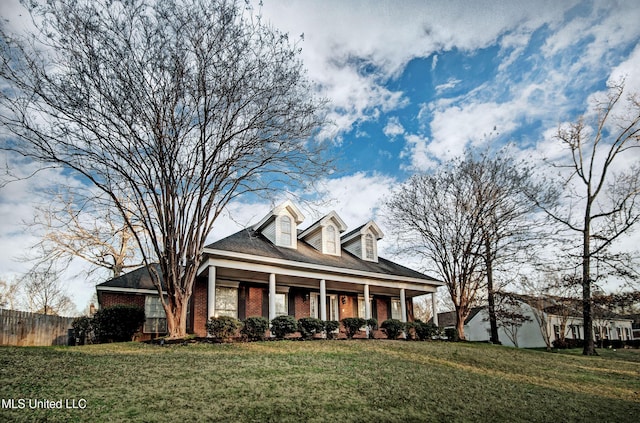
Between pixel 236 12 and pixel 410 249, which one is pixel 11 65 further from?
pixel 410 249

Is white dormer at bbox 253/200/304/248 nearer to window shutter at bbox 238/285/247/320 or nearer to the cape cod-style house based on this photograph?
the cape cod-style house

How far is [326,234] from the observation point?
21.6m

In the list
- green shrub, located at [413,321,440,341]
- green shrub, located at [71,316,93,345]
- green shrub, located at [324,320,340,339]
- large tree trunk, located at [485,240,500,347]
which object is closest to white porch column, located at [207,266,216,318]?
green shrub, located at [324,320,340,339]

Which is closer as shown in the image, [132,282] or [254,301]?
[132,282]

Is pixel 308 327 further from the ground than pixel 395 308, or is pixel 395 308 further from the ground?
pixel 395 308

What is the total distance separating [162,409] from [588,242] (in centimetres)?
2038

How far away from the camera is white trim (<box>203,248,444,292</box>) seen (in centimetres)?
1530

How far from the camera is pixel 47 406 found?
5.21 m

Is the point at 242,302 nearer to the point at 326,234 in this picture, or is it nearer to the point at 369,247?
the point at 326,234

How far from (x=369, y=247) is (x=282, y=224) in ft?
19.6

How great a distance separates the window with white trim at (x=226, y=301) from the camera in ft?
57.2

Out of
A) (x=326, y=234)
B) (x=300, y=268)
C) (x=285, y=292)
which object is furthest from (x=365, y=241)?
(x=300, y=268)

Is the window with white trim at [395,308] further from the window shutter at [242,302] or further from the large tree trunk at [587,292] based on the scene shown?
the window shutter at [242,302]

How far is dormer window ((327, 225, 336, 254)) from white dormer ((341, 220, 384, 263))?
1.73 meters
